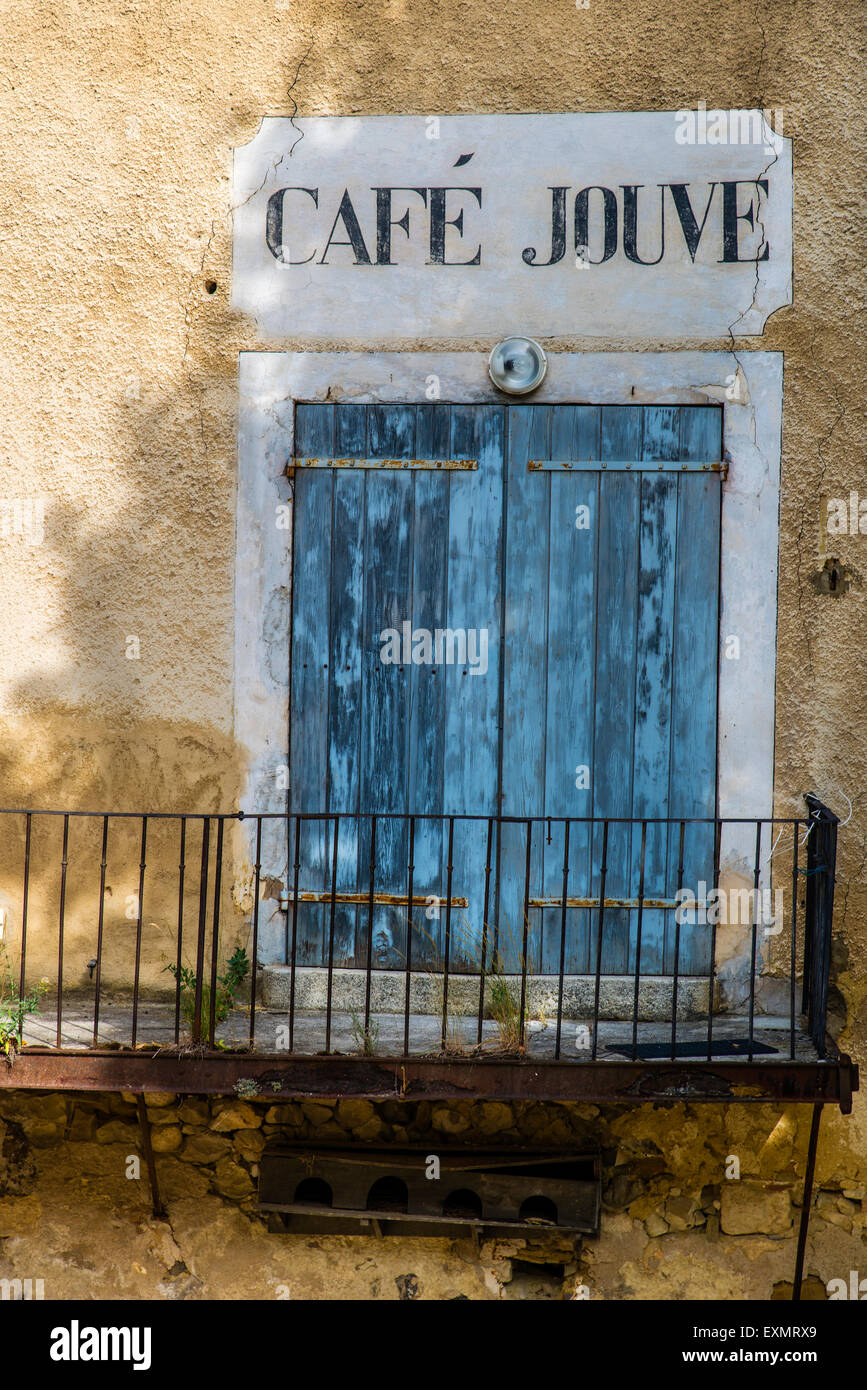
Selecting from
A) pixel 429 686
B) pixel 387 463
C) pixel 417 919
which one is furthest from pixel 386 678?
pixel 417 919

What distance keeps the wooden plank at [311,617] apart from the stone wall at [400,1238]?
1008 mm

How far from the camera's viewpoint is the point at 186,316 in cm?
519

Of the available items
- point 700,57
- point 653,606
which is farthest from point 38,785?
point 700,57

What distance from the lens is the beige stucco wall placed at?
16.5ft

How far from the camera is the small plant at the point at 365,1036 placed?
4375 millimetres

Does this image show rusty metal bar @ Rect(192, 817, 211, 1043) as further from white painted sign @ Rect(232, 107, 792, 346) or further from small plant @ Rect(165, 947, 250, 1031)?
white painted sign @ Rect(232, 107, 792, 346)

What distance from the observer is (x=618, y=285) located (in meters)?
5.08

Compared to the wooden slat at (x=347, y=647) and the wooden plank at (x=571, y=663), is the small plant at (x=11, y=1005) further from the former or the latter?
the wooden plank at (x=571, y=663)

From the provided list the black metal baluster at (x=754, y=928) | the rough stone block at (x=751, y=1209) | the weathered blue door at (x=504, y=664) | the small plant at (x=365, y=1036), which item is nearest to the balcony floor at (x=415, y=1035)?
the small plant at (x=365, y=1036)

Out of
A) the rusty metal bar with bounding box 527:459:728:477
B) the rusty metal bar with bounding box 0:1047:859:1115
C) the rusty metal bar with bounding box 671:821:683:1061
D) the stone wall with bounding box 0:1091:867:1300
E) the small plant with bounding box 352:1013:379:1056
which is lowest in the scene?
the stone wall with bounding box 0:1091:867:1300

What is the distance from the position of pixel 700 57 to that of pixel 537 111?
2.34ft

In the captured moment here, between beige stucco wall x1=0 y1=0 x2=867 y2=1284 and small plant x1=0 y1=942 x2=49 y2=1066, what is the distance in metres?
0.74

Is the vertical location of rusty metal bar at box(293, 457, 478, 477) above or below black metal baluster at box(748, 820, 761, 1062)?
above

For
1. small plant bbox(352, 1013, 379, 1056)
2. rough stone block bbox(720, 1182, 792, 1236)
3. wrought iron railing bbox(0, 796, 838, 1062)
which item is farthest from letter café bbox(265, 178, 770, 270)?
rough stone block bbox(720, 1182, 792, 1236)
